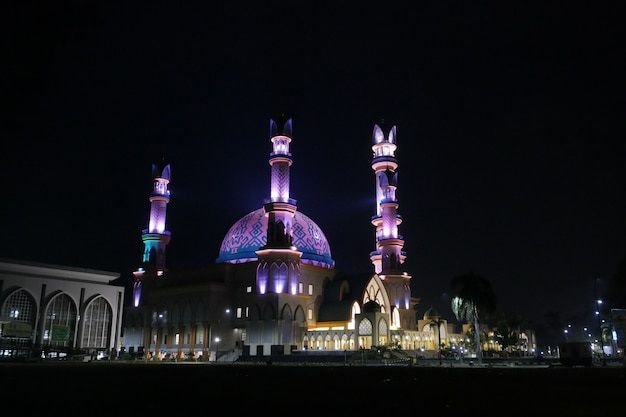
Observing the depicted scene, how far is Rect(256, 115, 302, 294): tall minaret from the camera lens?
202 feet

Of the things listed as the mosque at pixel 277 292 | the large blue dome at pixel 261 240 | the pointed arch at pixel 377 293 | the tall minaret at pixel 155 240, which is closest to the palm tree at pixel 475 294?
the mosque at pixel 277 292

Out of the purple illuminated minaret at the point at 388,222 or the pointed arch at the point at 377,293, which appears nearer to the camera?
the pointed arch at the point at 377,293

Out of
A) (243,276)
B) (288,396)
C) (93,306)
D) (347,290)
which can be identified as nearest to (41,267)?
(93,306)

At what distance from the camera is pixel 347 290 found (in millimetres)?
68562

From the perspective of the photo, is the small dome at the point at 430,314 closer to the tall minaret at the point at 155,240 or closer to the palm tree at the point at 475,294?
the palm tree at the point at 475,294

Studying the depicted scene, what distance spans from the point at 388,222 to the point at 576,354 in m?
35.4

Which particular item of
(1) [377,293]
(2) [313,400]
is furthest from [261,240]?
(2) [313,400]

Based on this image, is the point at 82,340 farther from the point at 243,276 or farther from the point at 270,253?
the point at 270,253

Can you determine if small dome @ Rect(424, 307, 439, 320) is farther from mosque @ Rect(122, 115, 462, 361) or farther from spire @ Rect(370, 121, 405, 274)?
spire @ Rect(370, 121, 405, 274)

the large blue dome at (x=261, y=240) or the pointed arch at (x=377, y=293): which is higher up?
the large blue dome at (x=261, y=240)

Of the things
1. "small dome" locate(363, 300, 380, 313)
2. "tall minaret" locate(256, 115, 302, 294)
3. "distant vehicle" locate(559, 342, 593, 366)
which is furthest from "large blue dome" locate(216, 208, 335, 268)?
"distant vehicle" locate(559, 342, 593, 366)

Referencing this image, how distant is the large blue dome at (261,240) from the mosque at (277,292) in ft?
0.46

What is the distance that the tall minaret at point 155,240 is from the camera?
75875 millimetres

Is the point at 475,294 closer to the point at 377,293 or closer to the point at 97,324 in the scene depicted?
the point at 377,293
